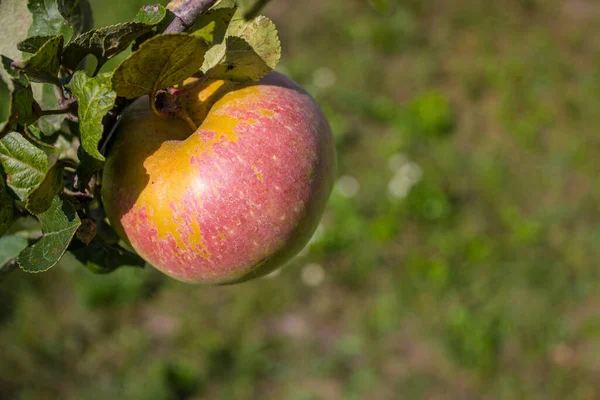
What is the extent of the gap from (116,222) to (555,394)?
6.49 feet

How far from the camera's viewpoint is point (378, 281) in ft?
8.33

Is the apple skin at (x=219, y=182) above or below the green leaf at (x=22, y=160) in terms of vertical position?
below

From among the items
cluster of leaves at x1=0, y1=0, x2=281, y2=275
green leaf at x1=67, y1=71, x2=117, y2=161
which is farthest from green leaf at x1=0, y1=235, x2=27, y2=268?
green leaf at x1=67, y1=71, x2=117, y2=161

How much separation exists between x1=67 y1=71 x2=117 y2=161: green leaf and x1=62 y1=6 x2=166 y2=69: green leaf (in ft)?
0.13

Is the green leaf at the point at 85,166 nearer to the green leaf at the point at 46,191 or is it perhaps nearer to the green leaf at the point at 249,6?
the green leaf at the point at 46,191

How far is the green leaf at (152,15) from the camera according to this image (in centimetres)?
60

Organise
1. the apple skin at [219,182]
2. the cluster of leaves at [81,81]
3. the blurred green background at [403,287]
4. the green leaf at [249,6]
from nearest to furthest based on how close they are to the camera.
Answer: the green leaf at [249,6], the cluster of leaves at [81,81], the apple skin at [219,182], the blurred green background at [403,287]

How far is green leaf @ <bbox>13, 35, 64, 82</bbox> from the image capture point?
56 centimetres

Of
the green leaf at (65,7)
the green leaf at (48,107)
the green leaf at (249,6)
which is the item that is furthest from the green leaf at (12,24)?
the green leaf at (249,6)

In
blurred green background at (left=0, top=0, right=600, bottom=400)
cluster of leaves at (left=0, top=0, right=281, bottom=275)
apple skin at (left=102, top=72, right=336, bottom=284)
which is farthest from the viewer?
blurred green background at (left=0, top=0, right=600, bottom=400)

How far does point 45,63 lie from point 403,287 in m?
2.09

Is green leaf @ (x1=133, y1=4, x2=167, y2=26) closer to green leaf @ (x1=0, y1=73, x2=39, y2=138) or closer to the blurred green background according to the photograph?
green leaf @ (x1=0, y1=73, x2=39, y2=138)

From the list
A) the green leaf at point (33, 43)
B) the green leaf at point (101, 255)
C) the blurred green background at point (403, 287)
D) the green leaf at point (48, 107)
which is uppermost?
the green leaf at point (33, 43)

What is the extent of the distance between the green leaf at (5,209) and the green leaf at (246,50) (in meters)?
0.25
